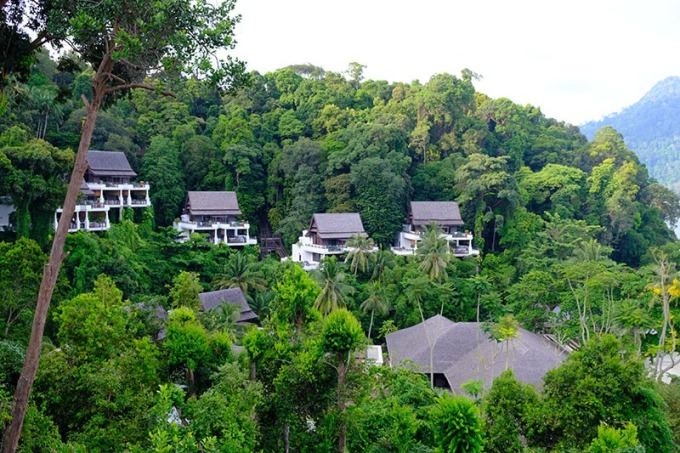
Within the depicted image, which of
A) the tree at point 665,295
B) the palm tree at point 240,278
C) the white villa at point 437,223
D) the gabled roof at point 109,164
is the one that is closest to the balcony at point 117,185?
the gabled roof at point 109,164

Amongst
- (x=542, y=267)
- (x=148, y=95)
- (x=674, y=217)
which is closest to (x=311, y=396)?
(x=542, y=267)

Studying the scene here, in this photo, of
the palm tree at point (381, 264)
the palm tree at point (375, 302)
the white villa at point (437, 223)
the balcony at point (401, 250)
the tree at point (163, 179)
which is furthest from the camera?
the tree at point (163, 179)

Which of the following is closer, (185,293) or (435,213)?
(185,293)

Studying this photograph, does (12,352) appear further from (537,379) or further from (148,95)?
(148,95)

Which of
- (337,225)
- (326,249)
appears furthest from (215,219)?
(337,225)

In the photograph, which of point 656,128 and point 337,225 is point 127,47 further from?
point 656,128

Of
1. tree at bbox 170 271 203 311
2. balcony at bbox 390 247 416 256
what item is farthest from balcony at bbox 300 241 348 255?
tree at bbox 170 271 203 311

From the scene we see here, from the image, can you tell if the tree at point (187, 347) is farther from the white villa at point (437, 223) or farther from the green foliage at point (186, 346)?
the white villa at point (437, 223)
